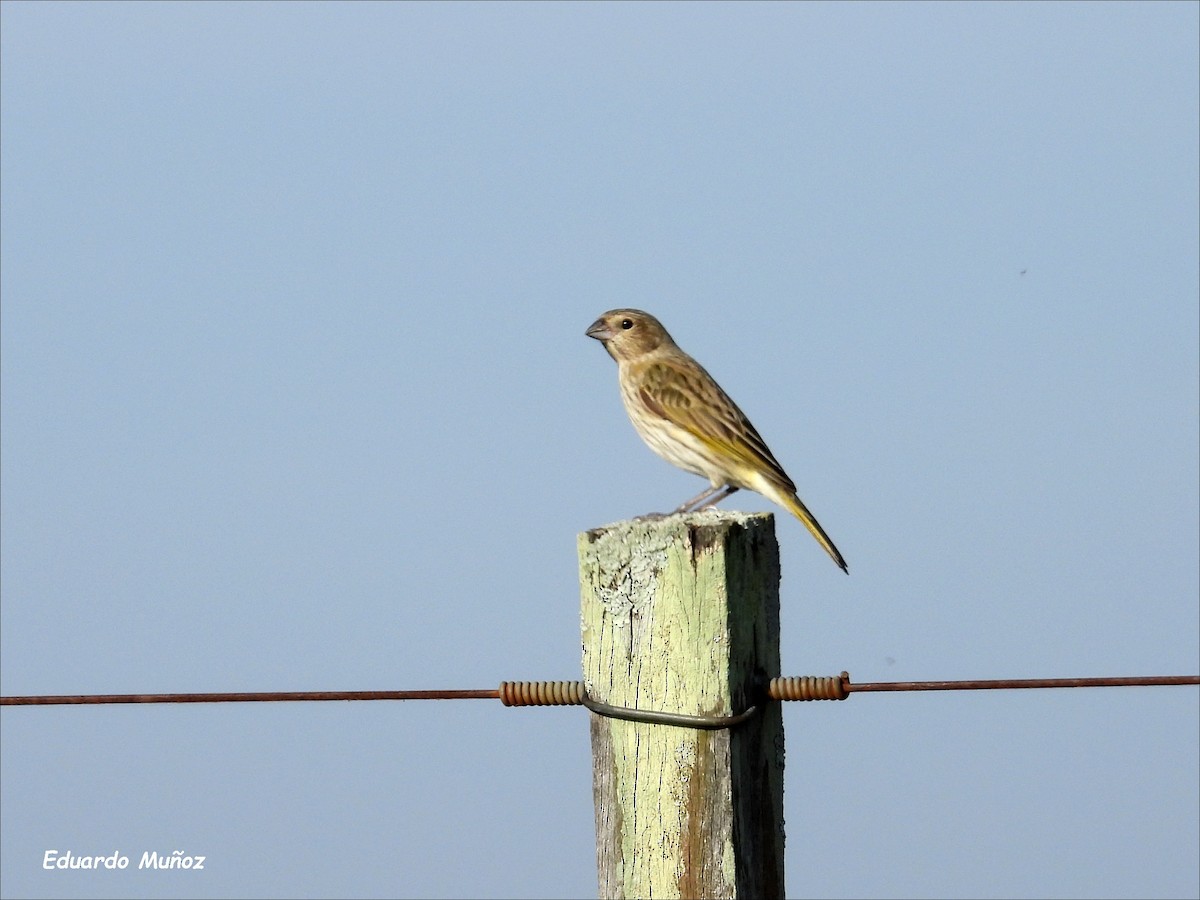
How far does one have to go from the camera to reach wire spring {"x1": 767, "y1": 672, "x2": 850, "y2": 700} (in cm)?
451

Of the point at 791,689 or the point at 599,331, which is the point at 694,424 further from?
the point at 791,689

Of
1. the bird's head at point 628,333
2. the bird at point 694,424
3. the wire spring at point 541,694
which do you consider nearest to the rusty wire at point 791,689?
the wire spring at point 541,694

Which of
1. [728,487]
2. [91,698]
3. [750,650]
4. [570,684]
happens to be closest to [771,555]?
[750,650]

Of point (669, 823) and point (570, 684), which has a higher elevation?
point (570, 684)

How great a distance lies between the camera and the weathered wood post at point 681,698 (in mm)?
4309

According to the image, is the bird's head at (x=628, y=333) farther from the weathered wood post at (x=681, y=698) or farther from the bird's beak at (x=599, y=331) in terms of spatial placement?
the weathered wood post at (x=681, y=698)

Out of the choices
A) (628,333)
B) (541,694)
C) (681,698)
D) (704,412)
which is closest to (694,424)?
(704,412)

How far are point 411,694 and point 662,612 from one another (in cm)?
104

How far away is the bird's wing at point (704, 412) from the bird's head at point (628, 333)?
1.30ft

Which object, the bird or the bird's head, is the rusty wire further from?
the bird's head

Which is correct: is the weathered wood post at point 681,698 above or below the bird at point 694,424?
below

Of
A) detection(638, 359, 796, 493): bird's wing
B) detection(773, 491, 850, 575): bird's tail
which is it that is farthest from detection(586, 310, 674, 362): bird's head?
detection(773, 491, 850, 575): bird's tail

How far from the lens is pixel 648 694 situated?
4.39 m

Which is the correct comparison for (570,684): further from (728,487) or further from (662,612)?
(728,487)
